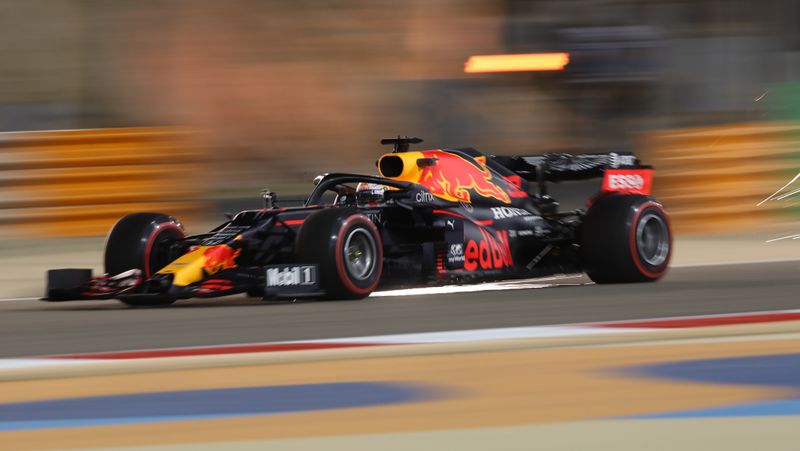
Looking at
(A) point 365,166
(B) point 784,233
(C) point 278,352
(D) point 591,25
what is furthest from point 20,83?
(C) point 278,352

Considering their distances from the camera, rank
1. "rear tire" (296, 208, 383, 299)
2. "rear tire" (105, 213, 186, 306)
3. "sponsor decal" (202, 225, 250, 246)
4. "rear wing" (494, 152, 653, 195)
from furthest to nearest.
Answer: "rear wing" (494, 152, 653, 195), "rear tire" (105, 213, 186, 306), "sponsor decal" (202, 225, 250, 246), "rear tire" (296, 208, 383, 299)

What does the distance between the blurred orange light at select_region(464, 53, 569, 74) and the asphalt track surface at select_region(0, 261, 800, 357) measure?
13.3 meters

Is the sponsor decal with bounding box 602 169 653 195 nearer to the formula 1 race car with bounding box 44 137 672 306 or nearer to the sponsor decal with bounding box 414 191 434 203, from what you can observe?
the formula 1 race car with bounding box 44 137 672 306

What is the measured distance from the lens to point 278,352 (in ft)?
21.1

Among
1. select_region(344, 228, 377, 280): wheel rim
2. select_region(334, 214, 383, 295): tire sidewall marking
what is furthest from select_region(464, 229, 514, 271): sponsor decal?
select_region(344, 228, 377, 280): wheel rim

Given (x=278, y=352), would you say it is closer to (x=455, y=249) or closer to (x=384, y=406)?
(x=384, y=406)

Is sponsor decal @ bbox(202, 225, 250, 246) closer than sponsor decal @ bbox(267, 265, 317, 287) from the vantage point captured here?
No

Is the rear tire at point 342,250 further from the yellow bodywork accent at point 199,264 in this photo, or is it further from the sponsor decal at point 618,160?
the sponsor decal at point 618,160

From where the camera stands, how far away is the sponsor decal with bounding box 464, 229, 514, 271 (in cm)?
966

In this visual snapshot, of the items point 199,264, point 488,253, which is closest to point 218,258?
point 199,264

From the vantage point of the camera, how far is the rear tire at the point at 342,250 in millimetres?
8531

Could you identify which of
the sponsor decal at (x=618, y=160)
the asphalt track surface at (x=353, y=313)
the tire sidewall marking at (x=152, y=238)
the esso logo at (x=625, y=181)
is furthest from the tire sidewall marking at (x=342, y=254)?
the sponsor decal at (x=618, y=160)

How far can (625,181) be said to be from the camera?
10617 millimetres

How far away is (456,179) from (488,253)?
61 centimetres
